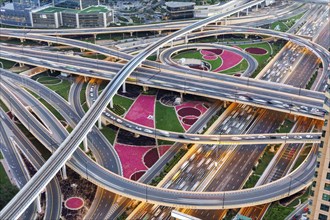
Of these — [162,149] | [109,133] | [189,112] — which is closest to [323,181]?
[162,149]

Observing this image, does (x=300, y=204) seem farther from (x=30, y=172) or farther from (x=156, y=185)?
(x=30, y=172)

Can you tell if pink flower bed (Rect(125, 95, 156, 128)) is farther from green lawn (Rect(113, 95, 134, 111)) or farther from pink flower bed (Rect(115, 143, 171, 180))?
pink flower bed (Rect(115, 143, 171, 180))

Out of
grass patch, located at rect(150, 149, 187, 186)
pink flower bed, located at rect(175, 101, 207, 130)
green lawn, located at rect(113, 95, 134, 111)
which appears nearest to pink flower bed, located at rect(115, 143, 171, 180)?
grass patch, located at rect(150, 149, 187, 186)

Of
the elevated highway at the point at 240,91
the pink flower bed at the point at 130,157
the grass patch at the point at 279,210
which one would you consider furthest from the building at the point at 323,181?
the elevated highway at the point at 240,91

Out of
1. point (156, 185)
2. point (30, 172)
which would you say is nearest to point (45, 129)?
point (30, 172)

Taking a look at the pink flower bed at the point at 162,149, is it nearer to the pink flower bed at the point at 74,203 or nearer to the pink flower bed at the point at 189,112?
the pink flower bed at the point at 189,112

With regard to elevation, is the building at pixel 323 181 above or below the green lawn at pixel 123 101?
above
